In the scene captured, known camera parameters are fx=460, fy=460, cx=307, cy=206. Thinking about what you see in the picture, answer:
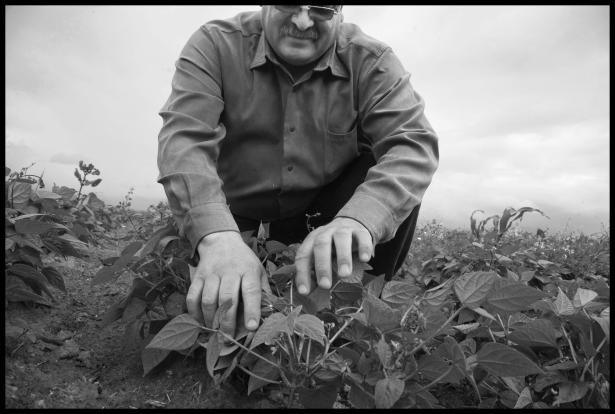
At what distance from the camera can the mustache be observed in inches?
74.0

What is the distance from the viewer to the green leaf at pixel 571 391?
126 cm

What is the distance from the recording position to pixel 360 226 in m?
1.45

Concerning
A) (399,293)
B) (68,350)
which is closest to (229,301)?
(399,293)

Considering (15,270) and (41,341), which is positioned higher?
(15,270)

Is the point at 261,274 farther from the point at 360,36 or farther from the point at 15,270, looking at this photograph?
the point at 360,36

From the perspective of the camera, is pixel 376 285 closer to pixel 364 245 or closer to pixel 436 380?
pixel 364 245

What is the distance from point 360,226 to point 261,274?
1.13 feet

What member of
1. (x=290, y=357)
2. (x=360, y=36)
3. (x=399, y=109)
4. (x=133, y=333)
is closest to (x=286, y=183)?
(x=399, y=109)

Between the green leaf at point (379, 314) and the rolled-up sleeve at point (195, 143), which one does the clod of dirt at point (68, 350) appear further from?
the green leaf at point (379, 314)

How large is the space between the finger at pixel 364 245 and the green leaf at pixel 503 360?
40 centimetres

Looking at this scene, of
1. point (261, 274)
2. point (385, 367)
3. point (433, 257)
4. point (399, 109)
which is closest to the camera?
point (385, 367)

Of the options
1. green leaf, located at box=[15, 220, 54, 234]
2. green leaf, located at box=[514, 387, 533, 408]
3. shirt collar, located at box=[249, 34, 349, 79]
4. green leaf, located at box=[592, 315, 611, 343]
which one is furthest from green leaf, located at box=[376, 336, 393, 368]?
shirt collar, located at box=[249, 34, 349, 79]

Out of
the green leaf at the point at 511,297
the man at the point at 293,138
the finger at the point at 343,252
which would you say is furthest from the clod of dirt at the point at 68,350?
the green leaf at the point at 511,297

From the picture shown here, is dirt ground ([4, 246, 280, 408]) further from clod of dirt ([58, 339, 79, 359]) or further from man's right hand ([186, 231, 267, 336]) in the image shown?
man's right hand ([186, 231, 267, 336])
